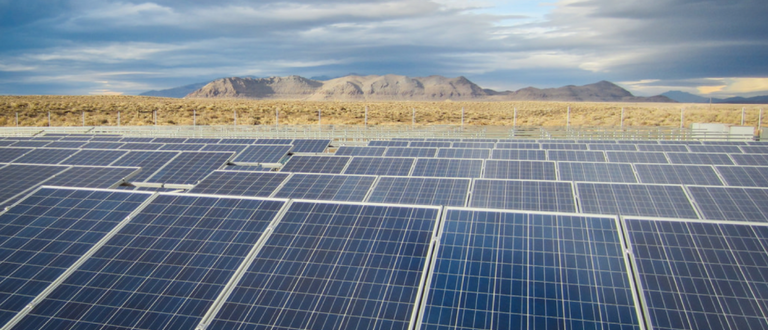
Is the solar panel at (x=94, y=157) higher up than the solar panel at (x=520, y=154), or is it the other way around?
the solar panel at (x=94, y=157)

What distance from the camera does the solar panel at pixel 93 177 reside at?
1945cm

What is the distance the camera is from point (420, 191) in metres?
16.8

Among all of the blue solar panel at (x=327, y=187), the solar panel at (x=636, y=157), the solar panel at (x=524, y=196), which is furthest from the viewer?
the solar panel at (x=636, y=157)

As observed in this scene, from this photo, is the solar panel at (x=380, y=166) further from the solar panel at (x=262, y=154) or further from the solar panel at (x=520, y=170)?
the solar panel at (x=262, y=154)

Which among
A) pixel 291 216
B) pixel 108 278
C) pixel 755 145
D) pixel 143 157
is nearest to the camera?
pixel 108 278

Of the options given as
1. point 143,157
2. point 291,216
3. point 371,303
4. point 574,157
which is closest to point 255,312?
point 371,303

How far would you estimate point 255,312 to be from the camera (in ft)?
25.2

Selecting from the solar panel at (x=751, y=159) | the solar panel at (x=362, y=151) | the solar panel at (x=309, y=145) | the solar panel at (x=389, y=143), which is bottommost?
the solar panel at (x=751, y=159)

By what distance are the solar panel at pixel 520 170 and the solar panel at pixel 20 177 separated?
714 inches

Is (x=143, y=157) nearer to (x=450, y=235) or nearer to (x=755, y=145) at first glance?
(x=450, y=235)

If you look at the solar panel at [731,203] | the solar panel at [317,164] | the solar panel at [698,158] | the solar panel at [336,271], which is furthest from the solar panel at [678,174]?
the solar panel at [336,271]

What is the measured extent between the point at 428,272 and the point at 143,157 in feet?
71.2

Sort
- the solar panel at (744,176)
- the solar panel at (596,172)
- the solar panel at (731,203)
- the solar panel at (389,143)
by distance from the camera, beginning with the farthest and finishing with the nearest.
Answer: the solar panel at (389,143) < the solar panel at (596,172) < the solar panel at (744,176) < the solar panel at (731,203)

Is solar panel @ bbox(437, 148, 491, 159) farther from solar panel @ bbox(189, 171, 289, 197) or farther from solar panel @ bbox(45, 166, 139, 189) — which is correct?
solar panel @ bbox(45, 166, 139, 189)
